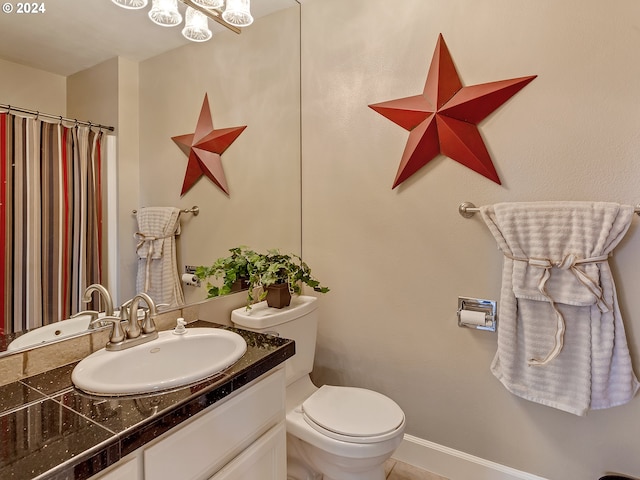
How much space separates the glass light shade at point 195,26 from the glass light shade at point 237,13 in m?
0.11

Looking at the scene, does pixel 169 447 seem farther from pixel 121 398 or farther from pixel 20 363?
pixel 20 363

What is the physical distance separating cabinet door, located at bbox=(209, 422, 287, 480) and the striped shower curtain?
2.35 ft

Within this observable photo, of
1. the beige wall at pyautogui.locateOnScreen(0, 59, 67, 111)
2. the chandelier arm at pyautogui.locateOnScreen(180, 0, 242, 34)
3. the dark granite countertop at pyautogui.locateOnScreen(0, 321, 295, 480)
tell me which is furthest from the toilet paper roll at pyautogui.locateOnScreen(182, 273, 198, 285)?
the chandelier arm at pyautogui.locateOnScreen(180, 0, 242, 34)

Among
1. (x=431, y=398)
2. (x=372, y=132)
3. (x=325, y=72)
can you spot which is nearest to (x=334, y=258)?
(x=372, y=132)

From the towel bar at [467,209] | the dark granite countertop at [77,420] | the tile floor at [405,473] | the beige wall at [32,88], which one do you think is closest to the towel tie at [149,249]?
the dark granite countertop at [77,420]

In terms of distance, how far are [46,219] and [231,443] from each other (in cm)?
88

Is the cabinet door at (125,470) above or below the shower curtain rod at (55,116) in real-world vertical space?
below

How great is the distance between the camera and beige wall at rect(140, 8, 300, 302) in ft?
4.75

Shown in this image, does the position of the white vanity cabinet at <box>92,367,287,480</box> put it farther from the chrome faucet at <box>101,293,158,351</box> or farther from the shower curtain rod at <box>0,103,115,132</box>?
the shower curtain rod at <box>0,103,115,132</box>

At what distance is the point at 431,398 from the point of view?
1738 mm

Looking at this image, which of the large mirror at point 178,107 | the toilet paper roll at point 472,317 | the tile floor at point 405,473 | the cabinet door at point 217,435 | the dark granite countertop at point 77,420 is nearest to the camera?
the dark granite countertop at point 77,420

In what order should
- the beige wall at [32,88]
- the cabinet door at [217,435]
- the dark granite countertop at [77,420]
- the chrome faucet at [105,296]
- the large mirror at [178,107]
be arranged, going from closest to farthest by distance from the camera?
the dark granite countertop at [77,420], the cabinet door at [217,435], the beige wall at [32,88], the large mirror at [178,107], the chrome faucet at [105,296]

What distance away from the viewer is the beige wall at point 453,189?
1.36 meters

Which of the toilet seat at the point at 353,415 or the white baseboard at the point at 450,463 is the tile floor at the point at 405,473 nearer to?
the white baseboard at the point at 450,463
